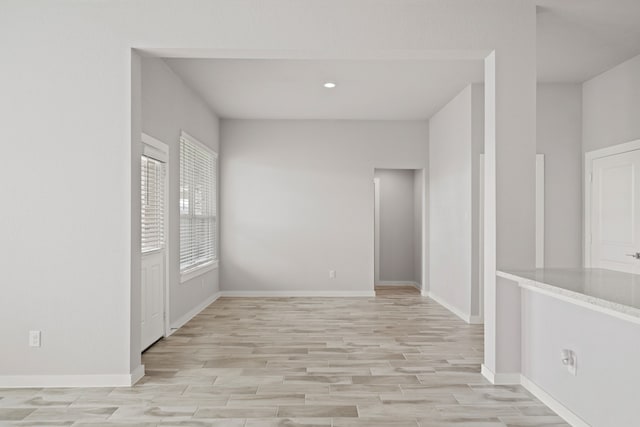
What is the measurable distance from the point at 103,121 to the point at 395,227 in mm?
6384

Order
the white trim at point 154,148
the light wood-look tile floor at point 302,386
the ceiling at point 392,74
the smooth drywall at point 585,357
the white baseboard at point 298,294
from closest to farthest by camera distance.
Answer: the smooth drywall at point 585,357, the light wood-look tile floor at point 302,386, the ceiling at point 392,74, the white trim at point 154,148, the white baseboard at point 298,294

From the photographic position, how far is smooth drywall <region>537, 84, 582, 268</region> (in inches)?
219

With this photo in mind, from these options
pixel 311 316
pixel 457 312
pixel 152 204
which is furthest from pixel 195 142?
pixel 457 312

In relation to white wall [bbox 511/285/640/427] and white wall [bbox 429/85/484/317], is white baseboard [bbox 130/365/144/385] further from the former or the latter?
white wall [bbox 429/85/484/317]

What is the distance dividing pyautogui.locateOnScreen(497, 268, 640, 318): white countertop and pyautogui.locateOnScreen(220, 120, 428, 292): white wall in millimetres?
4224

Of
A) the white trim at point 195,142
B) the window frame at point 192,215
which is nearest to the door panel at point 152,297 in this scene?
the window frame at point 192,215

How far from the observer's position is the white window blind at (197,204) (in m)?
5.64

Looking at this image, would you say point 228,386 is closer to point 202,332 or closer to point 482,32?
point 202,332

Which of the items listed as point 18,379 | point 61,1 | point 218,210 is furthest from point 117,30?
point 218,210

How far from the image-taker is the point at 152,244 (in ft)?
15.1

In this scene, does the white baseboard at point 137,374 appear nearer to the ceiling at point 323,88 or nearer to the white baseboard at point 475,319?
the ceiling at point 323,88

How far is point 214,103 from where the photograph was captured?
6.43 metres

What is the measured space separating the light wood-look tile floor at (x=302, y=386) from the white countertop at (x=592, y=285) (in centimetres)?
87

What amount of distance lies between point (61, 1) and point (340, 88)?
3.17m
